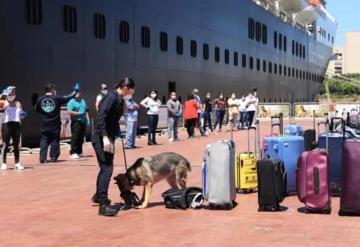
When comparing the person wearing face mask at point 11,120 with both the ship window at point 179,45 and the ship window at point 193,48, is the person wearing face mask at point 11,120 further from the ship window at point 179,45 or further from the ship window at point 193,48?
the ship window at point 193,48

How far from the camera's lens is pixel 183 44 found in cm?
3253

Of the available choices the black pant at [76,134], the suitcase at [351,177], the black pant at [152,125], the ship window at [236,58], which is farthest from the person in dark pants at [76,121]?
the ship window at [236,58]

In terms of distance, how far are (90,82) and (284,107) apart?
2072 centimetres

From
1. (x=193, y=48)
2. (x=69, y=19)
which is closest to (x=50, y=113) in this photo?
(x=69, y=19)

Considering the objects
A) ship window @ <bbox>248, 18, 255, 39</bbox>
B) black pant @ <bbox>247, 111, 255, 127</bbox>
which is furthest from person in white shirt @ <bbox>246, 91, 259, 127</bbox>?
ship window @ <bbox>248, 18, 255, 39</bbox>

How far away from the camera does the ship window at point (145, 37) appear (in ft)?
90.1

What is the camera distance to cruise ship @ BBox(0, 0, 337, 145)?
1903 centimetres

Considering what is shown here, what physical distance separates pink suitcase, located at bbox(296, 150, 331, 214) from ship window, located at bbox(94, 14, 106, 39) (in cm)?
1639

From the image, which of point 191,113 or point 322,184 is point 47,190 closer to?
point 322,184

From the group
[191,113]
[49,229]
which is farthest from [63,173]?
[191,113]

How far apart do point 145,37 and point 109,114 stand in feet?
66.0

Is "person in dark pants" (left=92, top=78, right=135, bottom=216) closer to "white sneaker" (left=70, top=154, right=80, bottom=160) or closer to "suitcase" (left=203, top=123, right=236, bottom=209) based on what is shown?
"suitcase" (left=203, top=123, right=236, bottom=209)

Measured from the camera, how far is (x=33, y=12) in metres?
19.5

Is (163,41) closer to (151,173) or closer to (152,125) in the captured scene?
(152,125)
